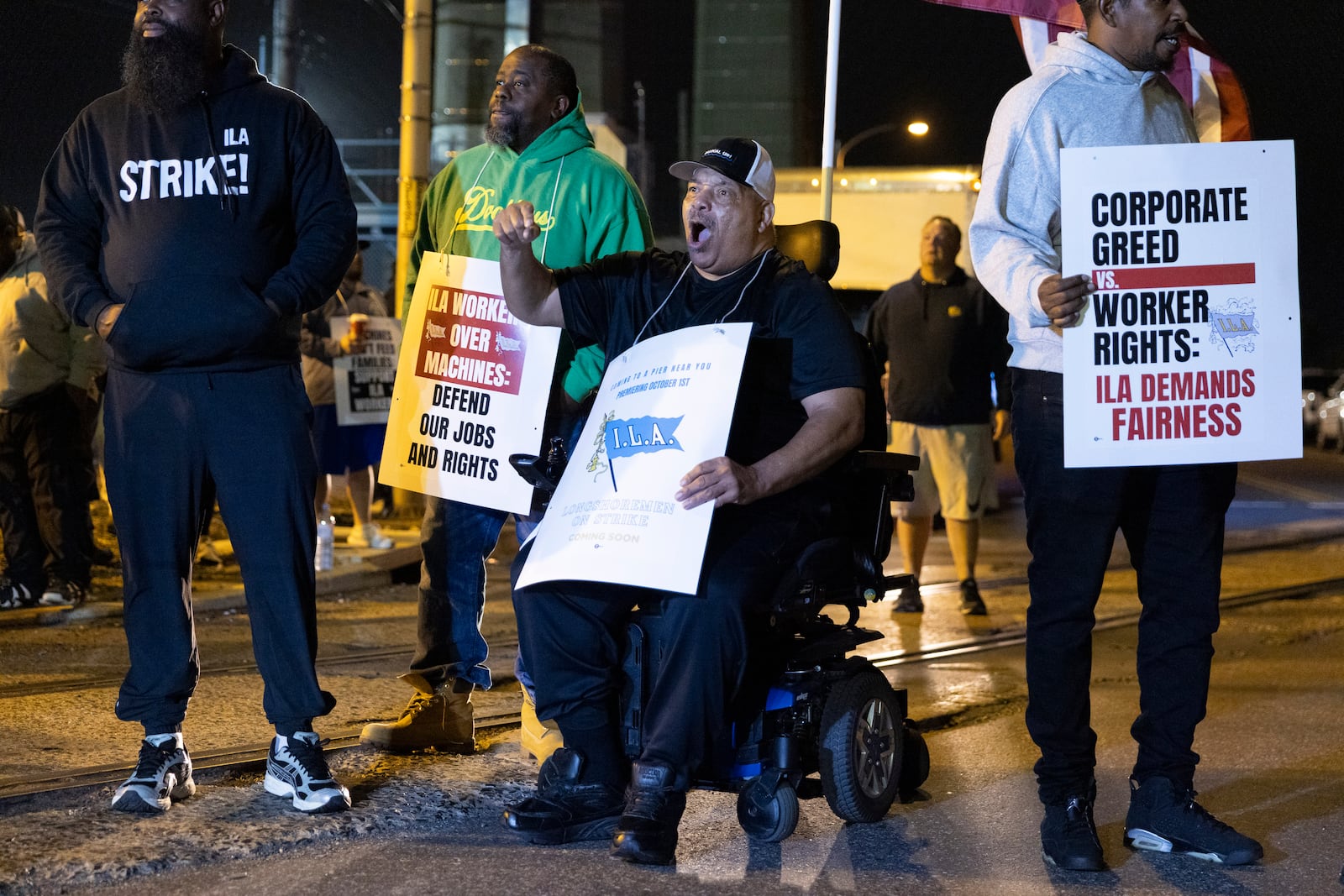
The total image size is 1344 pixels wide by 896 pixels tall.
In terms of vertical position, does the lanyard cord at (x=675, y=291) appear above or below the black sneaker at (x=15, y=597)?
above

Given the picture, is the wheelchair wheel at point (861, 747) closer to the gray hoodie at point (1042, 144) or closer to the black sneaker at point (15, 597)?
the gray hoodie at point (1042, 144)

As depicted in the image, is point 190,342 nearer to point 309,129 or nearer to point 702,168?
point 309,129

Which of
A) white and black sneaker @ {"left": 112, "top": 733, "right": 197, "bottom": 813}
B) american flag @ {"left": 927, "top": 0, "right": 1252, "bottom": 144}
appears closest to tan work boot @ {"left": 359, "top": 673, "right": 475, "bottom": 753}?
white and black sneaker @ {"left": 112, "top": 733, "right": 197, "bottom": 813}

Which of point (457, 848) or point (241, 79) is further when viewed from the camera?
point (241, 79)

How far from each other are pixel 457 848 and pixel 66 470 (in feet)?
16.4

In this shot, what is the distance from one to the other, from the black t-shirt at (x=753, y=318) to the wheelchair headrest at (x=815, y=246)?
0.73 ft

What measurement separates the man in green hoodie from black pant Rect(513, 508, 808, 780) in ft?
2.41

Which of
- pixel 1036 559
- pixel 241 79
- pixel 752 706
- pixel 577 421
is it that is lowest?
pixel 752 706

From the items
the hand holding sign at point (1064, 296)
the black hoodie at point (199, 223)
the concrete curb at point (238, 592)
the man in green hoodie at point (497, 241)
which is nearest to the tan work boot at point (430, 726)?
the man in green hoodie at point (497, 241)

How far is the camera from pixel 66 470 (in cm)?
788

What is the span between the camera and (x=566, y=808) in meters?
3.79

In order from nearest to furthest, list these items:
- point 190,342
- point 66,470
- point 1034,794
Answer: point 190,342 < point 1034,794 < point 66,470

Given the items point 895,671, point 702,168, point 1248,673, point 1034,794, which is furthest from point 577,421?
point 1248,673

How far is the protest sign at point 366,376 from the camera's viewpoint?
939 centimetres
